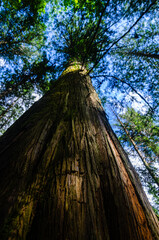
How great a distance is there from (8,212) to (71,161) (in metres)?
0.40

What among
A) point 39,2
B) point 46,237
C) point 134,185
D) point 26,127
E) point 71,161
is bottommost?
point 46,237

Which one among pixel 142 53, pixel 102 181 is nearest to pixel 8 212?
pixel 102 181

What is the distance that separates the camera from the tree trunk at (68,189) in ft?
1.59

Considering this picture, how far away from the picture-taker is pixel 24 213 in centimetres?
51

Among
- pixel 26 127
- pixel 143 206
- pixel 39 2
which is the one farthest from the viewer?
pixel 39 2

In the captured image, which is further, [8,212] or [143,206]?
[143,206]

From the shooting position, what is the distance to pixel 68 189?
23.0 inches

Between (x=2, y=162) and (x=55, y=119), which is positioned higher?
(x=55, y=119)

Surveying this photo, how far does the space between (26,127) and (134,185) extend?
1.07 metres

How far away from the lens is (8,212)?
495mm

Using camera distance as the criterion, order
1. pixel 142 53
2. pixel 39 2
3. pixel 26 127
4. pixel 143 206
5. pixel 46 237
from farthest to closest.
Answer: pixel 142 53 < pixel 39 2 < pixel 26 127 < pixel 143 206 < pixel 46 237

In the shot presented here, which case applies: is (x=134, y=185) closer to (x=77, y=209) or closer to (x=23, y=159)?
(x=77, y=209)

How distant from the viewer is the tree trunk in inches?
19.1

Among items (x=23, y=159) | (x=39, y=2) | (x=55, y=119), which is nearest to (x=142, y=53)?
(x=39, y=2)
